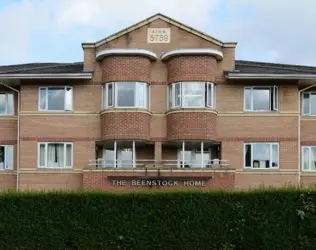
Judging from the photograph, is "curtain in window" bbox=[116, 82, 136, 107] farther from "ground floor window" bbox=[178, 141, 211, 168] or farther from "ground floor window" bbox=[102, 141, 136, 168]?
"ground floor window" bbox=[178, 141, 211, 168]

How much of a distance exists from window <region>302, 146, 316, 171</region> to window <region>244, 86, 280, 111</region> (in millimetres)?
2756

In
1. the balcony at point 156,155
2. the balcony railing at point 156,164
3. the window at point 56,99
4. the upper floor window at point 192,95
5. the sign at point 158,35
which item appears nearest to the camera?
the upper floor window at point 192,95

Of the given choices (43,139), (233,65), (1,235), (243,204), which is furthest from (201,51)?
(1,235)

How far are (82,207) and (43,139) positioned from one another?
11185mm

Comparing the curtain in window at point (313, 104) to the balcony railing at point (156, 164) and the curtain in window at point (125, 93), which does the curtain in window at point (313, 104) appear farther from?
the curtain in window at point (125, 93)

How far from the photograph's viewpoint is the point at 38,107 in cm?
2984

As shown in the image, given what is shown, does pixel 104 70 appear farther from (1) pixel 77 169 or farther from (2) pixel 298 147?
(2) pixel 298 147

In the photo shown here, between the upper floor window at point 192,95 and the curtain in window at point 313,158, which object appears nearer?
the upper floor window at point 192,95

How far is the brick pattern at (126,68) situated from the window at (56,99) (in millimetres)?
2108

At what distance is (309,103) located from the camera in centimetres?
3109

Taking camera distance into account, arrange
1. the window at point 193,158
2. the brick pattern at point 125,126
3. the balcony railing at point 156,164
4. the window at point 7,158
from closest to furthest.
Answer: the brick pattern at point 125,126 < the balcony railing at point 156,164 < the window at point 193,158 < the window at point 7,158

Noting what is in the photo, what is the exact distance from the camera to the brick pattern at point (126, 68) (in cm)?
2909

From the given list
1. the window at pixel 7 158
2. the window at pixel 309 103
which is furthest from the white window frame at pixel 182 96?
the window at pixel 7 158

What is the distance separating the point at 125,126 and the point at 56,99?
3872mm
